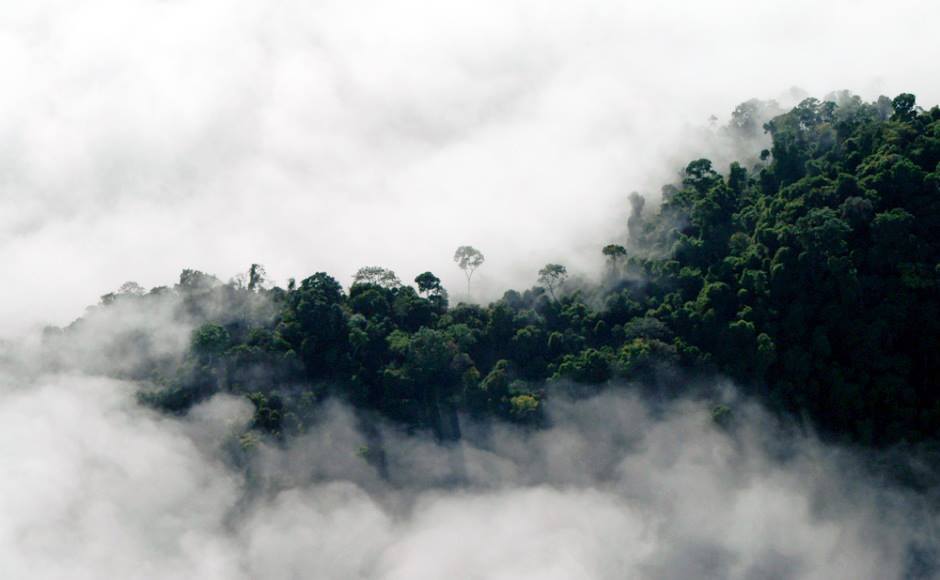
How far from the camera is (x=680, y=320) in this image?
7938cm

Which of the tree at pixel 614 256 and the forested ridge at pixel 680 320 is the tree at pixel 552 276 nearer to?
the forested ridge at pixel 680 320

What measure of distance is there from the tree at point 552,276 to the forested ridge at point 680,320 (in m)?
0.17

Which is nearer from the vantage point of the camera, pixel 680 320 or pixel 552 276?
pixel 680 320

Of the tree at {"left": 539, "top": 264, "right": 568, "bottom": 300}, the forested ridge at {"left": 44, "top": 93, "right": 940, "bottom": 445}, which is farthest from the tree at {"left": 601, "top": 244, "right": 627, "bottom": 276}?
the tree at {"left": 539, "top": 264, "right": 568, "bottom": 300}

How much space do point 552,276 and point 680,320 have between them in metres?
11.1

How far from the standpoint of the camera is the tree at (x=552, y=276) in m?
85.4

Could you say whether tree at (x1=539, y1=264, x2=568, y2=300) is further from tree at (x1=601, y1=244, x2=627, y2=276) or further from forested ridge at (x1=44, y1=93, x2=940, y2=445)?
tree at (x1=601, y1=244, x2=627, y2=276)

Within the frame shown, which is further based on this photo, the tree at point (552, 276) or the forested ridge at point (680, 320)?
the tree at point (552, 276)

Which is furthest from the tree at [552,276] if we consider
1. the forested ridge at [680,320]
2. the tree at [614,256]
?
the tree at [614,256]

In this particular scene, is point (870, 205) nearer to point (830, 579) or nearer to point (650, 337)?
point (650, 337)

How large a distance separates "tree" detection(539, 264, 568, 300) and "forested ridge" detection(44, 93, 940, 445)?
6.6 inches

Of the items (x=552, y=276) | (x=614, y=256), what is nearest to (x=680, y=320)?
(x=614, y=256)

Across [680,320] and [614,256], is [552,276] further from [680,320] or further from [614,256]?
[680,320]

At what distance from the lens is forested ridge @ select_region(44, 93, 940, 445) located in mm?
74500
